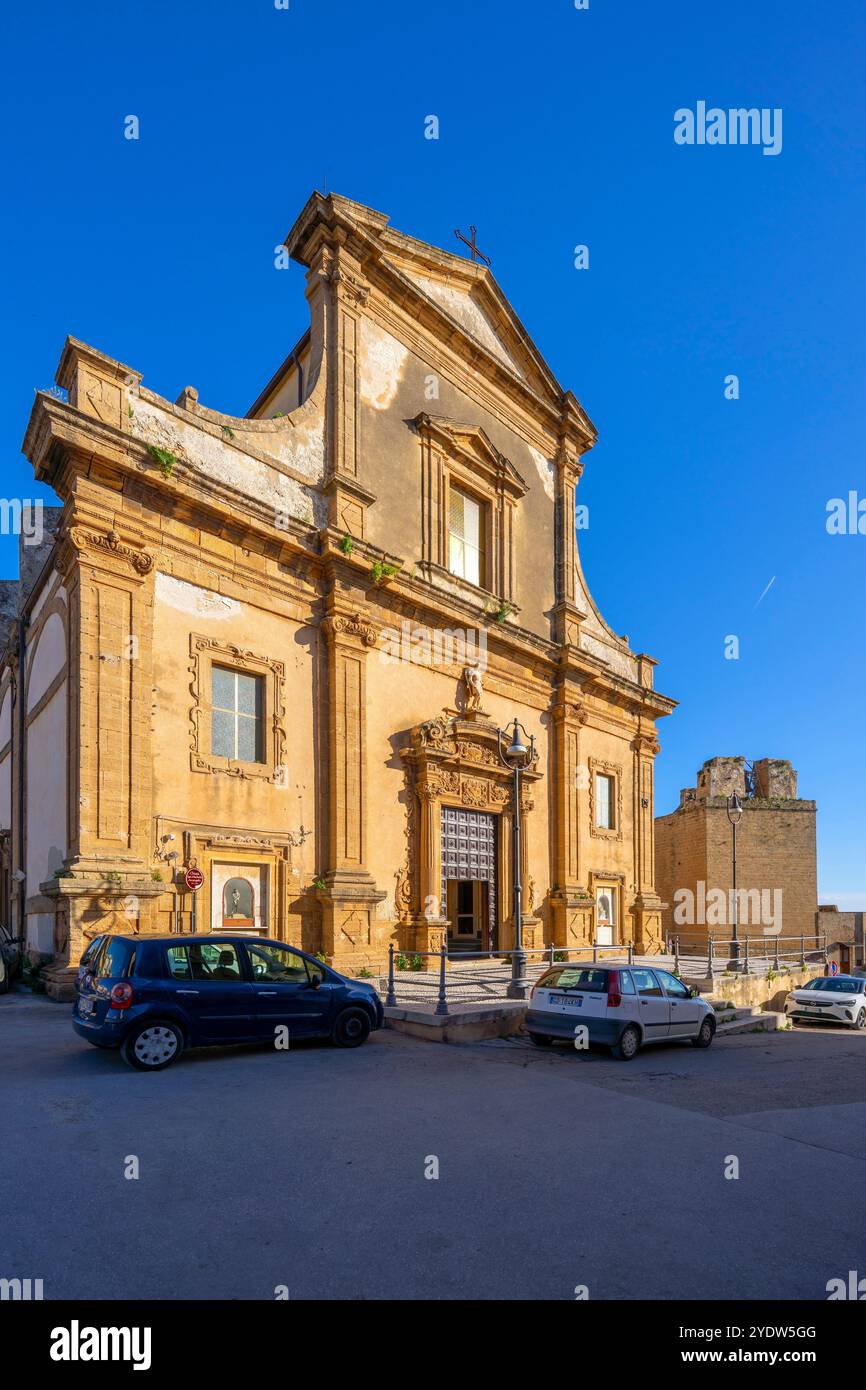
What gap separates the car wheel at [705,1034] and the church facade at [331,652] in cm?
592

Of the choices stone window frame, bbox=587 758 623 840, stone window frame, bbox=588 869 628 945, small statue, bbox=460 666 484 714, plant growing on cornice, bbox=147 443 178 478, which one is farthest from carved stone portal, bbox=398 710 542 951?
plant growing on cornice, bbox=147 443 178 478

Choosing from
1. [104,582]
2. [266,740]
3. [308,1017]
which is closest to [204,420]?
[104,582]

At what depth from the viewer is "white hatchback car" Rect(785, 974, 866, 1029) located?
63.7 feet

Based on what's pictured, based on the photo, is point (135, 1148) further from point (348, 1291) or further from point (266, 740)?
point (266, 740)

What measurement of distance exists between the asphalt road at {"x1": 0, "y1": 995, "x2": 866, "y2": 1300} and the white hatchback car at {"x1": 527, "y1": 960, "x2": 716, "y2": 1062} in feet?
5.61

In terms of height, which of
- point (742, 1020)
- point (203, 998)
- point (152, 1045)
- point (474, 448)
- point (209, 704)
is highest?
point (474, 448)

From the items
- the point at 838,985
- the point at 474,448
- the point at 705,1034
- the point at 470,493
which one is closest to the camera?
the point at 705,1034

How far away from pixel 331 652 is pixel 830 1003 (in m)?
13.5

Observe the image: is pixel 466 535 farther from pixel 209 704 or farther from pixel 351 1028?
pixel 351 1028

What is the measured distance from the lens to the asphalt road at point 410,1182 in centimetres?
423

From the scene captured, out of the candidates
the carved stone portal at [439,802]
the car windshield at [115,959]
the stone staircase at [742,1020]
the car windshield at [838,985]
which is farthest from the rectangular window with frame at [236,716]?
the car windshield at [838,985]

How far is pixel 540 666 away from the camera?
76.4 ft

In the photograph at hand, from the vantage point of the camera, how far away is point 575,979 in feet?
39.4

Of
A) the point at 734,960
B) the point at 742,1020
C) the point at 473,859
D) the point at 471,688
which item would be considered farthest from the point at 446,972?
the point at 734,960
